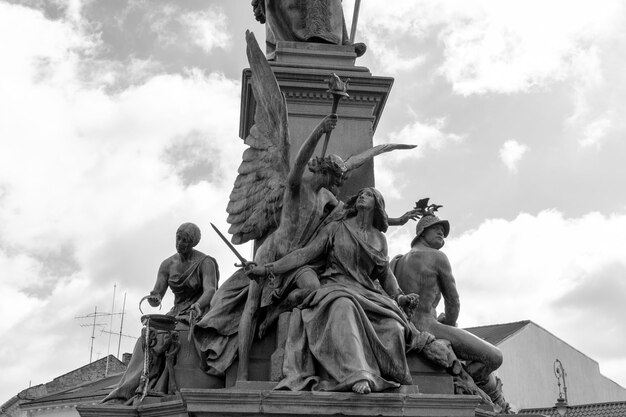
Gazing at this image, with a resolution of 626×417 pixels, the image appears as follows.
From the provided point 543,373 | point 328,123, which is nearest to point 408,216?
point 328,123

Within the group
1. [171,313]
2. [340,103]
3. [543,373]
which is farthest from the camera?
[543,373]

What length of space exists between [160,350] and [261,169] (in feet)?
6.98

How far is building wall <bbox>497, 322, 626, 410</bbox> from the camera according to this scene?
105ft

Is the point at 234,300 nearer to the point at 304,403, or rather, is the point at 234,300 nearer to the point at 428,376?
the point at 304,403

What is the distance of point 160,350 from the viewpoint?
317 inches

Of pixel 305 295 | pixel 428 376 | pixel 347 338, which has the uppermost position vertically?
pixel 305 295

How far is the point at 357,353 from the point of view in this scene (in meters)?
7.00

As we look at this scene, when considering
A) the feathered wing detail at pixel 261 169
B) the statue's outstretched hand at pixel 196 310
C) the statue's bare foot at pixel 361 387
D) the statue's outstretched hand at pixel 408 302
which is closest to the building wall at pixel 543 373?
the feathered wing detail at pixel 261 169

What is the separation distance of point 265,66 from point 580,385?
101ft

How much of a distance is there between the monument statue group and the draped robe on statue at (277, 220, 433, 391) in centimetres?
1

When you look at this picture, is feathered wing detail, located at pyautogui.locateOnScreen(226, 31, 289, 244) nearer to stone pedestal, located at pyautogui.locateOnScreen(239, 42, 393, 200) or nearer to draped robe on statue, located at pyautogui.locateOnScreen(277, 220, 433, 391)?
stone pedestal, located at pyautogui.locateOnScreen(239, 42, 393, 200)

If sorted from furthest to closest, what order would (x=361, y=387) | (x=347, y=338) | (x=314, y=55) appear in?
(x=314, y=55) → (x=347, y=338) → (x=361, y=387)

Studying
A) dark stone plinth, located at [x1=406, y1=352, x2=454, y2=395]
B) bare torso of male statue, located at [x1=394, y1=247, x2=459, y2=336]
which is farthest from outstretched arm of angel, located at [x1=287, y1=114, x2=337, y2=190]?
dark stone plinth, located at [x1=406, y1=352, x2=454, y2=395]

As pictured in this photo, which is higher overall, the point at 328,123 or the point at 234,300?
the point at 328,123
